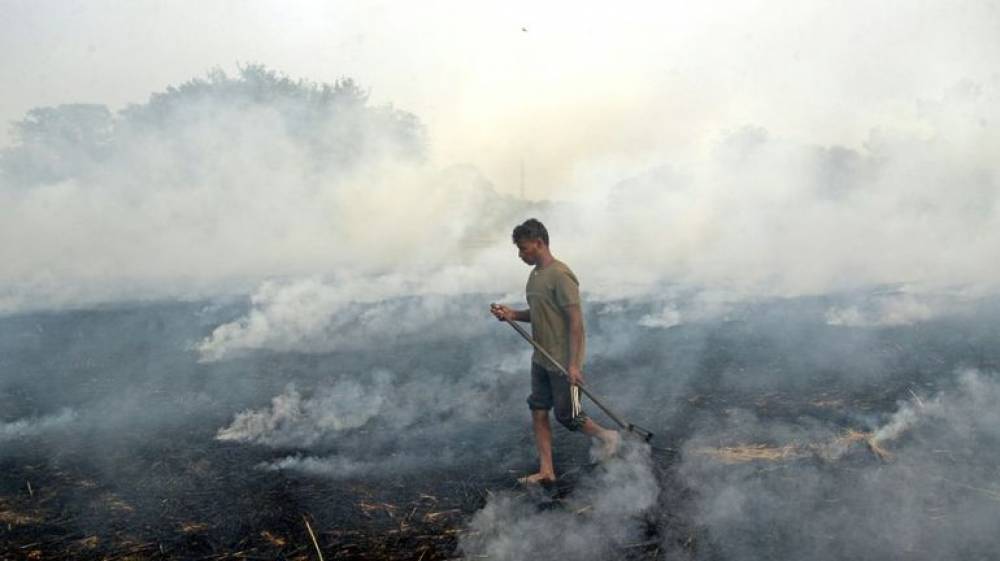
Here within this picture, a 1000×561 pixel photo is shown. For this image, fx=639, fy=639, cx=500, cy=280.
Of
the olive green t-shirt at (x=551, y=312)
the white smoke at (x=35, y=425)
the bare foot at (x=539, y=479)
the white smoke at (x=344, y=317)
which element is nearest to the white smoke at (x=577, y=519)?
the bare foot at (x=539, y=479)

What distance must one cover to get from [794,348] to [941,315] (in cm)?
337

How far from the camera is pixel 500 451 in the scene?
16.9 ft

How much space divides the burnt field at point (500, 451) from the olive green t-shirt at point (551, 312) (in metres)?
0.86

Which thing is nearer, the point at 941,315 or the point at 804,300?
the point at 941,315

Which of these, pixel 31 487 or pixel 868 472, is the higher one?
pixel 31 487

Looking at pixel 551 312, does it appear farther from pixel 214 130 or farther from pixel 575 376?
pixel 214 130

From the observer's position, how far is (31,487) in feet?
15.7

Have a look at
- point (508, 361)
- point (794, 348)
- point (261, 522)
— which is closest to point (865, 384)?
point (794, 348)

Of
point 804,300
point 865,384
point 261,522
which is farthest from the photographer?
point 804,300

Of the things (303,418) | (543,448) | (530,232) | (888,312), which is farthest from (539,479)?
(888,312)

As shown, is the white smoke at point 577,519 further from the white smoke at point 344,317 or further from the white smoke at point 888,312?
the white smoke at point 888,312

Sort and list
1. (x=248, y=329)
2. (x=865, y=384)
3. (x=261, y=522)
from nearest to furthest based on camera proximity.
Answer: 1. (x=261, y=522)
2. (x=865, y=384)
3. (x=248, y=329)

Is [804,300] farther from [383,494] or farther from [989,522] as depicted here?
[383,494]

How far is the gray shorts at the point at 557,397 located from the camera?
14.2 feet
